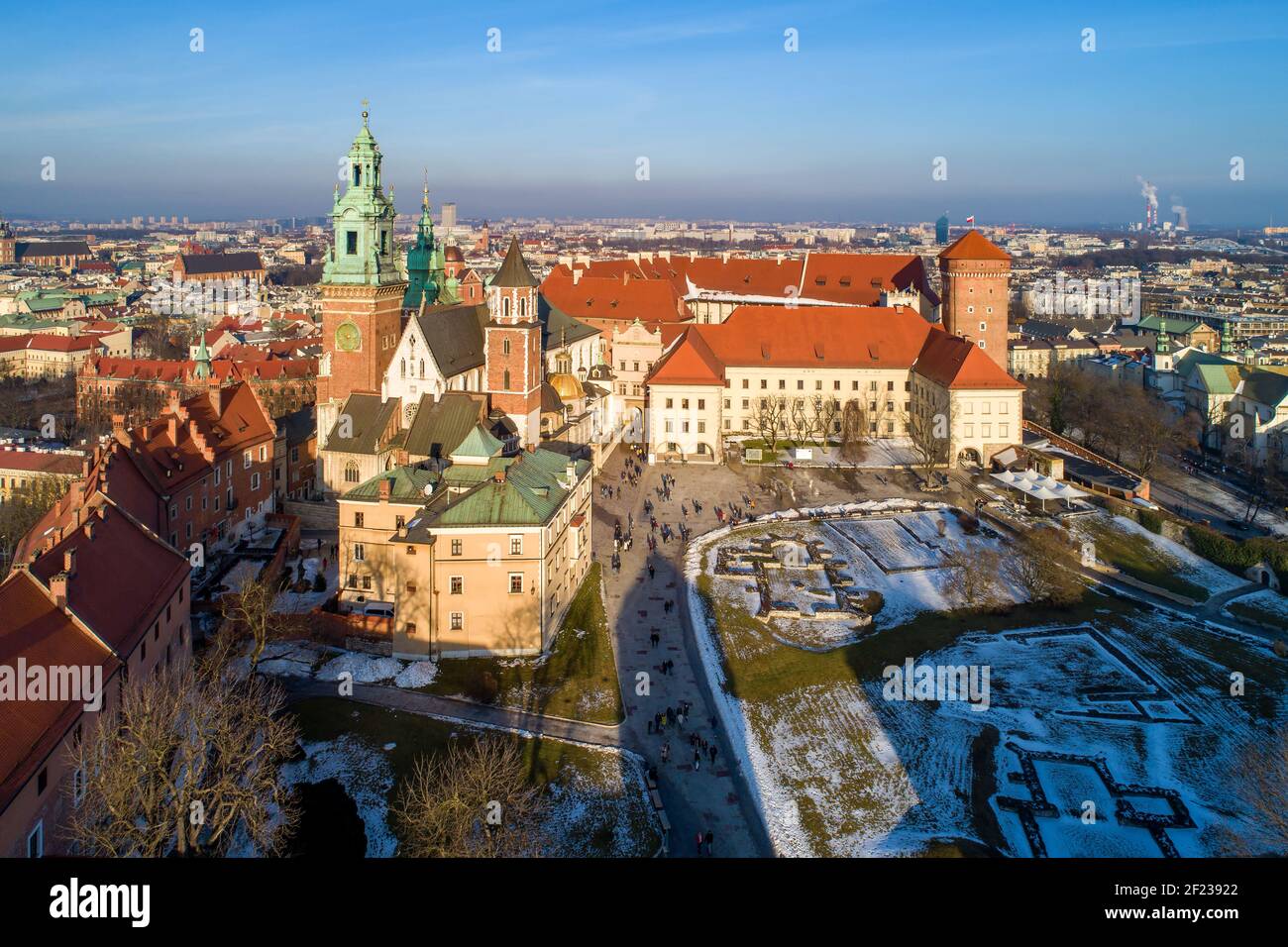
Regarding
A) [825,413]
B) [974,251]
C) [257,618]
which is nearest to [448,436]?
[257,618]

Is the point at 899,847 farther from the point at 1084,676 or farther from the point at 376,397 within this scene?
the point at 376,397

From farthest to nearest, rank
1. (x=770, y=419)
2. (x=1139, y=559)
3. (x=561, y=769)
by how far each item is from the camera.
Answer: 1. (x=770, y=419)
2. (x=1139, y=559)
3. (x=561, y=769)

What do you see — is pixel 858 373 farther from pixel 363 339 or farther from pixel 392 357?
pixel 363 339

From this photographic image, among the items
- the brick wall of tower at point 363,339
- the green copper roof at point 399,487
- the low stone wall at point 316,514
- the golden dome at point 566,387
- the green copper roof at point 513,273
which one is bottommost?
the low stone wall at point 316,514

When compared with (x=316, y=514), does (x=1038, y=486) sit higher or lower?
higher

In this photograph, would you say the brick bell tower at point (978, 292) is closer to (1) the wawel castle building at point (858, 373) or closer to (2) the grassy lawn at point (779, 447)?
(1) the wawel castle building at point (858, 373)

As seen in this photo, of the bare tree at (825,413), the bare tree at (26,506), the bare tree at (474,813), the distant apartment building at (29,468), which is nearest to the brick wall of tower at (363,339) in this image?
the distant apartment building at (29,468)
